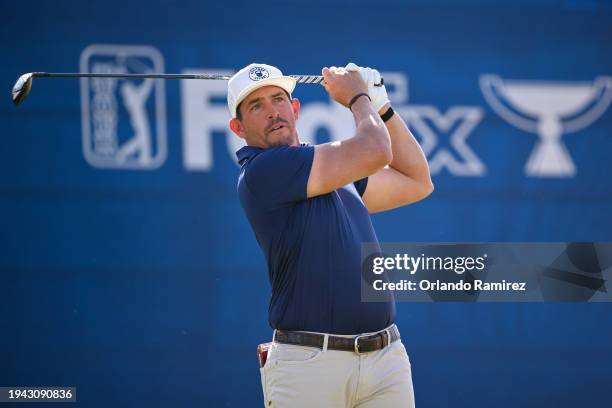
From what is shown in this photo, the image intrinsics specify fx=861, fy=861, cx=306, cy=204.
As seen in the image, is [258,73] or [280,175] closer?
[280,175]

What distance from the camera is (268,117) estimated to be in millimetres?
2568

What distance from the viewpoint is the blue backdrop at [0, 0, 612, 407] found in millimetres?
3654

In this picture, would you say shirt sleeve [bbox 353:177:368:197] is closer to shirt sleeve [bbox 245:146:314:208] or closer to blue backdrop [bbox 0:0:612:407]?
shirt sleeve [bbox 245:146:314:208]

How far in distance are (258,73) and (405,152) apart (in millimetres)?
535

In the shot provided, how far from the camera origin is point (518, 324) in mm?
3920

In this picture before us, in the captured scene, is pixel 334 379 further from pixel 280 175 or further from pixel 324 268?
pixel 280 175

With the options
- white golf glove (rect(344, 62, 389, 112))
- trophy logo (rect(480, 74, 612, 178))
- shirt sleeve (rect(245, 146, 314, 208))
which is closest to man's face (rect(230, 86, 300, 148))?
shirt sleeve (rect(245, 146, 314, 208))

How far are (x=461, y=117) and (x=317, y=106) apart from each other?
66cm

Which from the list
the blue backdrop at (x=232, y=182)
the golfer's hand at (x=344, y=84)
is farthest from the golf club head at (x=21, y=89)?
the golfer's hand at (x=344, y=84)

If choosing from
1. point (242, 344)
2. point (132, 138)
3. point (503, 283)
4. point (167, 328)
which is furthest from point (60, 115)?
point (503, 283)

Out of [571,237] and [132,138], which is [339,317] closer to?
[132,138]

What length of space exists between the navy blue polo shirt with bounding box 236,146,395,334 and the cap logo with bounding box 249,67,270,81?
9.4 inches

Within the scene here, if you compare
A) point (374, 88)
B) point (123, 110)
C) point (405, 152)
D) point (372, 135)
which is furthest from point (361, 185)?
point (123, 110)

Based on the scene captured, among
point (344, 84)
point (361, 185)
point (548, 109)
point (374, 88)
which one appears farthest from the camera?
point (548, 109)
